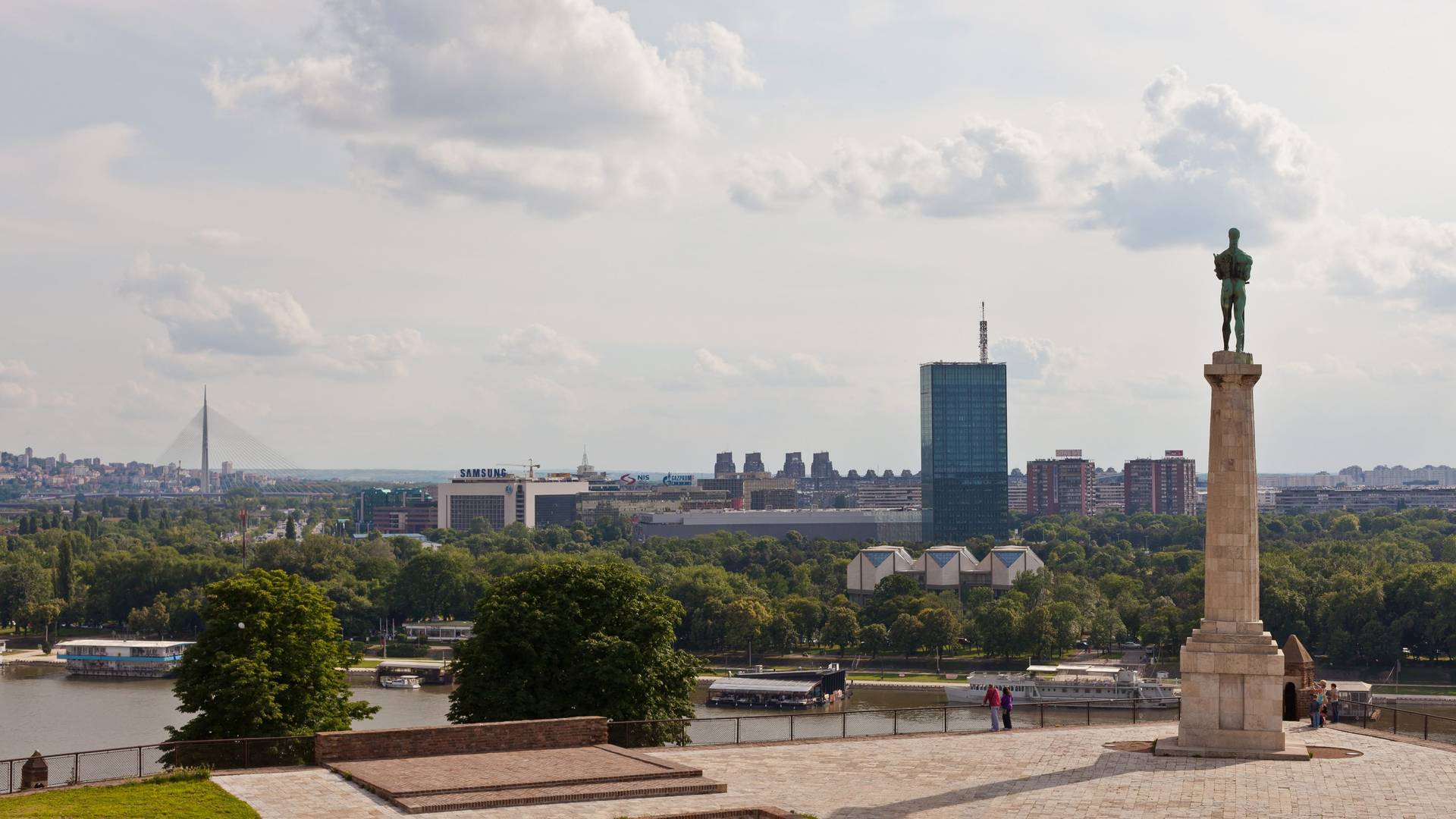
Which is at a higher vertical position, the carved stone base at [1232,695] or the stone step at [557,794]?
the carved stone base at [1232,695]

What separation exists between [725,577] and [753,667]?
3210 centimetres

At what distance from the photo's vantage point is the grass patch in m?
24.9

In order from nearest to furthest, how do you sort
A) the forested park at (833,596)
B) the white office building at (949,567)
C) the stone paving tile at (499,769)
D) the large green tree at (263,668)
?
the stone paving tile at (499,769) → the large green tree at (263,668) → the forested park at (833,596) → the white office building at (949,567)

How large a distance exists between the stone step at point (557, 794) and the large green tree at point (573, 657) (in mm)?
13106

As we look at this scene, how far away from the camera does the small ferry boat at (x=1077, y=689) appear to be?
8769 cm

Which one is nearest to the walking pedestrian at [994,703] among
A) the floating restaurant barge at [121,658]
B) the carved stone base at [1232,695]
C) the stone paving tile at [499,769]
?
the carved stone base at [1232,695]

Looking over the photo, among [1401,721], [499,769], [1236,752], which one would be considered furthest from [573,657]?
[1401,721]

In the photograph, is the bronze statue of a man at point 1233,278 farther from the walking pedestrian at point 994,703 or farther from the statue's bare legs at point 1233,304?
the walking pedestrian at point 994,703

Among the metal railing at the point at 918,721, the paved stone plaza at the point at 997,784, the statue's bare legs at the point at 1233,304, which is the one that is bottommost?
the metal railing at the point at 918,721

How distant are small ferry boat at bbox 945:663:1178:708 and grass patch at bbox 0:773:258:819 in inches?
2496

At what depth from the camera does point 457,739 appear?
31.0 m

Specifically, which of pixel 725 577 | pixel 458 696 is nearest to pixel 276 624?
pixel 458 696

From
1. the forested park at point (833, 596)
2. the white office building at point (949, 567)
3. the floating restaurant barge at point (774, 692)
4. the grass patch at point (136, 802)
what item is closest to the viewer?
the grass patch at point (136, 802)

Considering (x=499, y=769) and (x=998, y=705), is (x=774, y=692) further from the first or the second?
(x=499, y=769)
